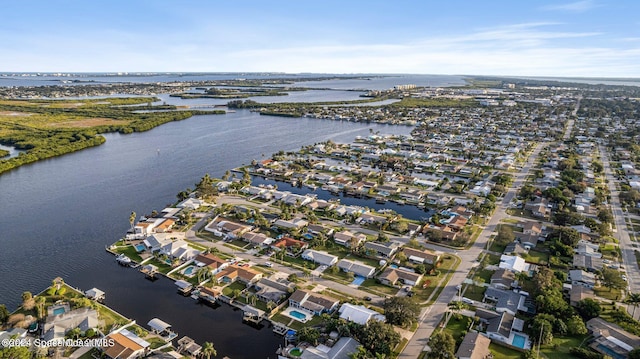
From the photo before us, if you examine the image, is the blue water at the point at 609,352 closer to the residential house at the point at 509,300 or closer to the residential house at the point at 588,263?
the residential house at the point at 509,300

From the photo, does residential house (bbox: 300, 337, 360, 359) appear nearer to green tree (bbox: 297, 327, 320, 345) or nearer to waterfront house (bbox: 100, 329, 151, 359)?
green tree (bbox: 297, 327, 320, 345)

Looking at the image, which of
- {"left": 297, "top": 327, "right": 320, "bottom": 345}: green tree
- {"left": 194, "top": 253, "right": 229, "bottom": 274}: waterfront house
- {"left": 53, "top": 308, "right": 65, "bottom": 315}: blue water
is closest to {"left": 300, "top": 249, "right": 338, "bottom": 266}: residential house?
{"left": 194, "top": 253, "right": 229, "bottom": 274}: waterfront house

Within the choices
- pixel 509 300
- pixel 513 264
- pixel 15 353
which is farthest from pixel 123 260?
pixel 513 264

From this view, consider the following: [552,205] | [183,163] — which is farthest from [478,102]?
[183,163]

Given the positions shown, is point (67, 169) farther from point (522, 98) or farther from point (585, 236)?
point (522, 98)

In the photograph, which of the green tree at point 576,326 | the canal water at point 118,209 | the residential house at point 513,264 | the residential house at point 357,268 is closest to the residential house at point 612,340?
the green tree at point 576,326

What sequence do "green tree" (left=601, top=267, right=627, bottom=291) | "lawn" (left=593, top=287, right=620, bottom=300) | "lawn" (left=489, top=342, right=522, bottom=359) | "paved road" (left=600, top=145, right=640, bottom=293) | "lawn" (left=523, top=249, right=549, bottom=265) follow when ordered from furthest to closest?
"lawn" (left=523, top=249, right=549, bottom=265) → "paved road" (left=600, top=145, right=640, bottom=293) → "lawn" (left=593, top=287, right=620, bottom=300) → "green tree" (left=601, top=267, right=627, bottom=291) → "lawn" (left=489, top=342, right=522, bottom=359)
